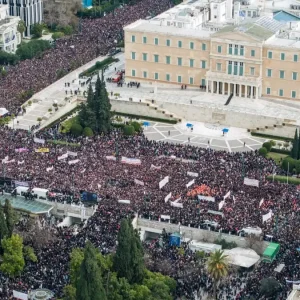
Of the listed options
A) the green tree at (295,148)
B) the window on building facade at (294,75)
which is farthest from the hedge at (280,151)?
the window on building facade at (294,75)

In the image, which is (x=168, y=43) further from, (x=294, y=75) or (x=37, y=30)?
(x=37, y=30)

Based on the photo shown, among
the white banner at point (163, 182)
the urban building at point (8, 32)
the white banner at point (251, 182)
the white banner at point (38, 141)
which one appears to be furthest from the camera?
the urban building at point (8, 32)

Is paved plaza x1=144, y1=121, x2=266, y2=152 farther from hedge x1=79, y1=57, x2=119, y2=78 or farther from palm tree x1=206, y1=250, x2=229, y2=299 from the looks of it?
palm tree x1=206, y1=250, x2=229, y2=299

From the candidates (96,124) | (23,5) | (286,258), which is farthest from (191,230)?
Answer: (23,5)

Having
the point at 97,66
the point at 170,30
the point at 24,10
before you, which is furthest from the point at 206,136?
the point at 24,10

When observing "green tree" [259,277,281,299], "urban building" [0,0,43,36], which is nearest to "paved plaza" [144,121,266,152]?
"green tree" [259,277,281,299]

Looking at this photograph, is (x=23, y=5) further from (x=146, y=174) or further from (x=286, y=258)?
(x=286, y=258)

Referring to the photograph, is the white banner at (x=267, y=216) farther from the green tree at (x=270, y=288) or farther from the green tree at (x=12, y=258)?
the green tree at (x=12, y=258)
